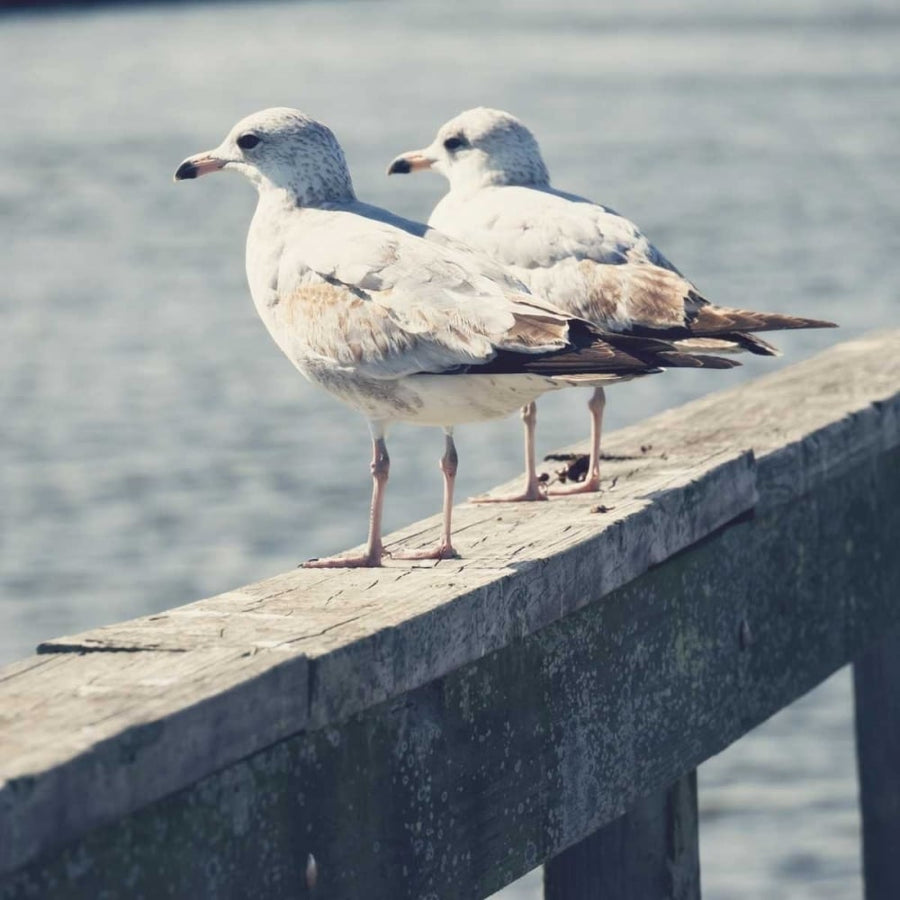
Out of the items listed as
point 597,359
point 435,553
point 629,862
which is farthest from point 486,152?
point 629,862

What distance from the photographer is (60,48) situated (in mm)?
51250

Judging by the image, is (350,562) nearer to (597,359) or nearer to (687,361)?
(597,359)

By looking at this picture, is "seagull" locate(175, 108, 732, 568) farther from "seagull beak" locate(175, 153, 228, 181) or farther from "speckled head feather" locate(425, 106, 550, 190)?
"speckled head feather" locate(425, 106, 550, 190)

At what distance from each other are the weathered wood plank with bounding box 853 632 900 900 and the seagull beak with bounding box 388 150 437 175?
172cm

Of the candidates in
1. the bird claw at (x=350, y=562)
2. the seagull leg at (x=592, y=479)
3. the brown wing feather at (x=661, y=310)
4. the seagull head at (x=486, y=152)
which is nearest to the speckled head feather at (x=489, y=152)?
the seagull head at (x=486, y=152)

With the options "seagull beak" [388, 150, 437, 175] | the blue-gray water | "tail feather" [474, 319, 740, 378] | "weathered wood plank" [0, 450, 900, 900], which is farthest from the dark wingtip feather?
the blue-gray water

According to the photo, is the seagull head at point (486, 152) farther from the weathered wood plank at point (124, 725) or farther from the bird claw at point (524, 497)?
the weathered wood plank at point (124, 725)

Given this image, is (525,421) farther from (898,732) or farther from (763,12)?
(763,12)

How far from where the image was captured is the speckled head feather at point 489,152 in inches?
209

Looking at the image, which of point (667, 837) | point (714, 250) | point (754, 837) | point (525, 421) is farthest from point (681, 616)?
point (714, 250)

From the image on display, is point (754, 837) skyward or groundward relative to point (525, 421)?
groundward

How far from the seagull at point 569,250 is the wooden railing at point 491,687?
0.19 meters

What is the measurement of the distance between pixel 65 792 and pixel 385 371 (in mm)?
1821

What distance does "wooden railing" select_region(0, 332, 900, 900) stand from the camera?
2291 millimetres
